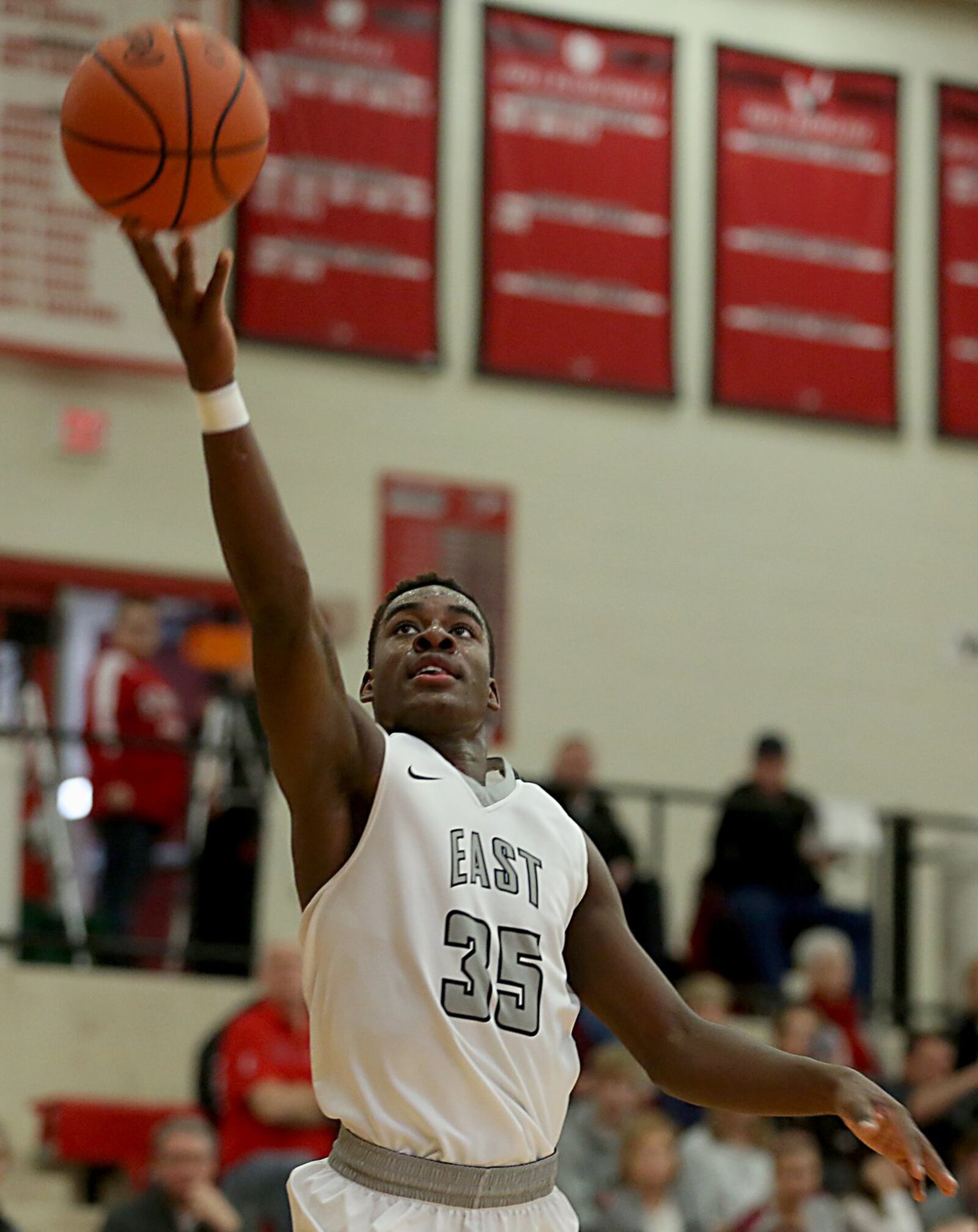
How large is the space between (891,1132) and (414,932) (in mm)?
923

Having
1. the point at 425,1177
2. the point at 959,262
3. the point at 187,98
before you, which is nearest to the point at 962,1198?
the point at 425,1177

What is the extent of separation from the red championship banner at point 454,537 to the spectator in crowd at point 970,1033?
380 cm

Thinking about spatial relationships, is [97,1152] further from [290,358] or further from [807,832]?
[290,358]

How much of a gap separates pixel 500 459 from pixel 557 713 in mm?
1711

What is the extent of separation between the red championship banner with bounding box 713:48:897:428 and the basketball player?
444 inches

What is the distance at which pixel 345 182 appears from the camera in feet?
47.8

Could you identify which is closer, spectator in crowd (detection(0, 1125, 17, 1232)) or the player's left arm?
the player's left arm

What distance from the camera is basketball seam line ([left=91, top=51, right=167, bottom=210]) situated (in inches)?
164

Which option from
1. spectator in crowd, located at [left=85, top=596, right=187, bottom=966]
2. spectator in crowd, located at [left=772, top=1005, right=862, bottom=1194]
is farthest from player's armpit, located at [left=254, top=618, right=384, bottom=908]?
spectator in crowd, located at [left=85, top=596, right=187, bottom=966]

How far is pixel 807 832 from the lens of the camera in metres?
12.7

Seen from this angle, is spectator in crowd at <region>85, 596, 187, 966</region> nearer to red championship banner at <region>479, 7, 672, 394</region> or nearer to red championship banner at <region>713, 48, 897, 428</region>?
red championship banner at <region>479, 7, 672, 394</region>

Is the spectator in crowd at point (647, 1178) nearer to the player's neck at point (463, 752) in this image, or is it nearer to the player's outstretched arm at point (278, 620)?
the player's neck at point (463, 752)

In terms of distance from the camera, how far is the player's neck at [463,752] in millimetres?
4367

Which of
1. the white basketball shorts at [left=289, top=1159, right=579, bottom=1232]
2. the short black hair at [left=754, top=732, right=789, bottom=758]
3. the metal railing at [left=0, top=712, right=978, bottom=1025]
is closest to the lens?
the white basketball shorts at [left=289, top=1159, right=579, bottom=1232]
